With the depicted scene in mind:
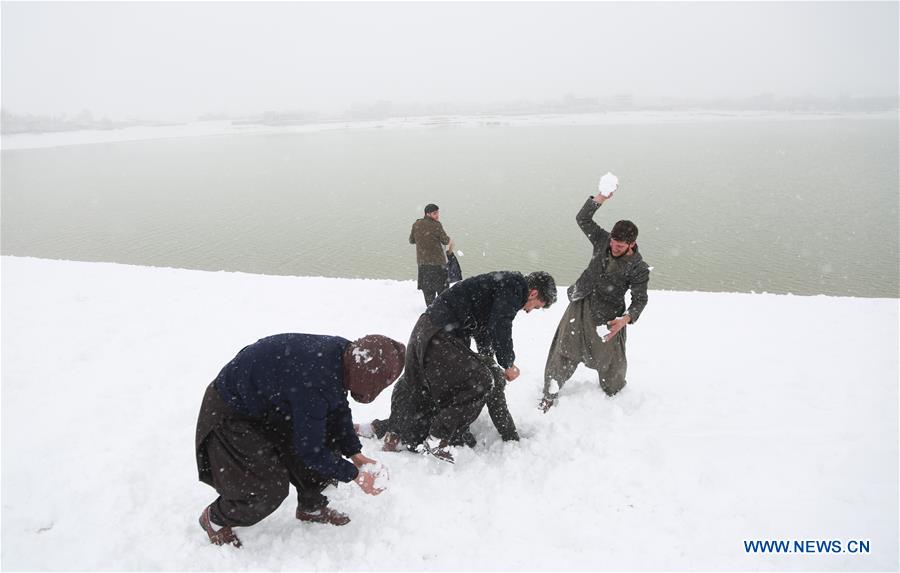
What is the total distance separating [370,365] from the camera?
9.46 ft

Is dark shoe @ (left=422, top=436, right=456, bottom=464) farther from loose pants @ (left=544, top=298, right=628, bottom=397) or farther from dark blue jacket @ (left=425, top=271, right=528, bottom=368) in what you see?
loose pants @ (left=544, top=298, right=628, bottom=397)

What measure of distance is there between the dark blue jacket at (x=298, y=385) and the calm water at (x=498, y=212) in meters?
13.1

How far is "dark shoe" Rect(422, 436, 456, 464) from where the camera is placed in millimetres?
4152

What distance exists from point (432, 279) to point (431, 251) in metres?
0.44

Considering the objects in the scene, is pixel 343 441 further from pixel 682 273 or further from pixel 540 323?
A: pixel 682 273

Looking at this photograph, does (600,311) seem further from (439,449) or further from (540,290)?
(439,449)

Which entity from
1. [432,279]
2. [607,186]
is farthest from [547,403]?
[432,279]

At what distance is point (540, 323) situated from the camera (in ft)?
25.1

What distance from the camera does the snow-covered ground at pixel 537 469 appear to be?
11.2 ft

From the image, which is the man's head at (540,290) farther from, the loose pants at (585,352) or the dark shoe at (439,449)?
the dark shoe at (439,449)

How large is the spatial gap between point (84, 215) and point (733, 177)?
119 feet

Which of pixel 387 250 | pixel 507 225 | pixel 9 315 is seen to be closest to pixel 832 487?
pixel 9 315

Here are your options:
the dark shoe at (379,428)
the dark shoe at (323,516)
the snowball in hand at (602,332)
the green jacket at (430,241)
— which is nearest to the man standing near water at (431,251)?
the green jacket at (430,241)

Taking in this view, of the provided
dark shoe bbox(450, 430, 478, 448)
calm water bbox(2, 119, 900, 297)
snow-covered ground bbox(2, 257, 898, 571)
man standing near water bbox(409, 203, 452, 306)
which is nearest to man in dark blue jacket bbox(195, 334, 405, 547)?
snow-covered ground bbox(2, 257, 898, 571)
